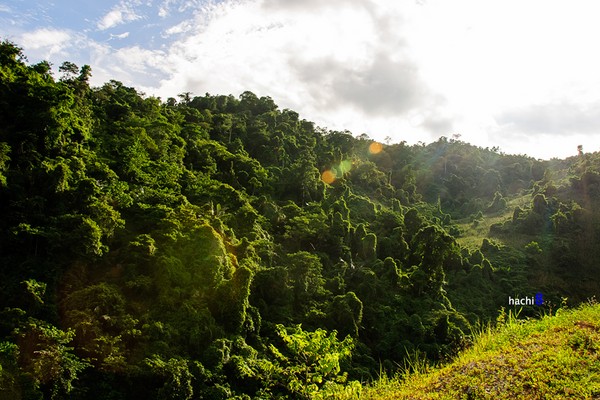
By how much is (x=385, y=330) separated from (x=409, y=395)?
23.0 m

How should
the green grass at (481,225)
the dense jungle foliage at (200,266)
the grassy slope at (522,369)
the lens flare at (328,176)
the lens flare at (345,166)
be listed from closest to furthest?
the grassy slope at (522,369), the dense jungle foliage at (200,266), the green grass at (481,225), the lens flare at (328,176), the lens flare at (345,166)

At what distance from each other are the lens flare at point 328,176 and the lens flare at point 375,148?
87.6 feet

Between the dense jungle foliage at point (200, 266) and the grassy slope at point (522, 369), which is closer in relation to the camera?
the grassy slope at point (522, 369)

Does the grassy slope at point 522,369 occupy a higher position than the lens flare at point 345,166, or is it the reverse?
the lens flare at point 345,166

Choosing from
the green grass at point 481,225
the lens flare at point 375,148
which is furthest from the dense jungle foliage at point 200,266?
the lens flare at point 375,148

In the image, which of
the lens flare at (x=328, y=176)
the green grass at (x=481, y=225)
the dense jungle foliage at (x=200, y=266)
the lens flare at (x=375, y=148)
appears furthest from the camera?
the lens flare at (x=375, y=148)

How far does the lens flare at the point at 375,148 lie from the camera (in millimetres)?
81688

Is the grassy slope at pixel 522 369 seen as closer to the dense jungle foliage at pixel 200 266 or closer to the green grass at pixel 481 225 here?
the dense jungle foliage at pixel 200 266

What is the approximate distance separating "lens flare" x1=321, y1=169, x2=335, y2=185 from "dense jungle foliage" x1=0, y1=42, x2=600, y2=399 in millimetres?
6845

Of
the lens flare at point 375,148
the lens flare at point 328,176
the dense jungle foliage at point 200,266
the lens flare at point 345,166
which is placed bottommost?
the dense jungle foliage at point 200,266

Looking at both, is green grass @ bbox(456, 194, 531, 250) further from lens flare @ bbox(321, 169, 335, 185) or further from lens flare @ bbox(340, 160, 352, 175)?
lens flare @ bbox(321, 169, 335, 185)

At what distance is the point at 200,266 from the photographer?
72.1ft

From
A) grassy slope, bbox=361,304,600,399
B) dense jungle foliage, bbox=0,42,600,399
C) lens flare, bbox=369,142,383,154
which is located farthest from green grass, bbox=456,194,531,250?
grassy slope, bbox=361,304,600,399

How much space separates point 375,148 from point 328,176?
98.5 feet
